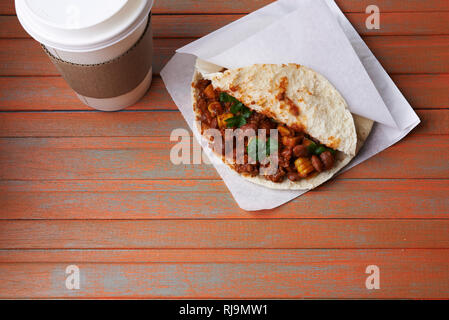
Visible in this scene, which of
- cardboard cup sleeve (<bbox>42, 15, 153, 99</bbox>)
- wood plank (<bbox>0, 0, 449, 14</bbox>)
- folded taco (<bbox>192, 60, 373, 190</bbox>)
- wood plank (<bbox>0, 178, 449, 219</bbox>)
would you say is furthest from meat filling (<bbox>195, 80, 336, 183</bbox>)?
wood plank (<bbox>0, 0, 449, 14</bbox>)

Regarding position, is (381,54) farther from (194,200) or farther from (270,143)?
(194,200)

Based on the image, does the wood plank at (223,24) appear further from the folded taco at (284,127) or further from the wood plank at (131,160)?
the wood plank at (131,160)

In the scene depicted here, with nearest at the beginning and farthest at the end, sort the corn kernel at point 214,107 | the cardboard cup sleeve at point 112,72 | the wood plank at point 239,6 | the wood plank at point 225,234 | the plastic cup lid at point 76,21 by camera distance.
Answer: the plastic cup lid at point 76,21 → the cardboard cup sleeve at point 112,72 → the wood plank at point 225,234 → the corn kernel at point 214,107 → the wood plank at point 239,6

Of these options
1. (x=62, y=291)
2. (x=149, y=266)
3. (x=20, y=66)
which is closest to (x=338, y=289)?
(x=149, y=266)

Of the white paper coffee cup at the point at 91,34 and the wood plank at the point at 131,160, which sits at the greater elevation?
the white paper coffee cup at the point at 91,34

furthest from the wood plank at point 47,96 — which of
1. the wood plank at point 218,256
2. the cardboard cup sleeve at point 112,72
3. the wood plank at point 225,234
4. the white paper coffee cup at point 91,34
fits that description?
the wood plank at point 218,256

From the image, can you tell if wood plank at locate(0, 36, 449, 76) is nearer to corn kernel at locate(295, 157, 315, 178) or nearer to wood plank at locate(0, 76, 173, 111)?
wood plank at locate(0, 76, 173, 111)

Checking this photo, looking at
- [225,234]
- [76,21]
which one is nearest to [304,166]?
[225,234]
